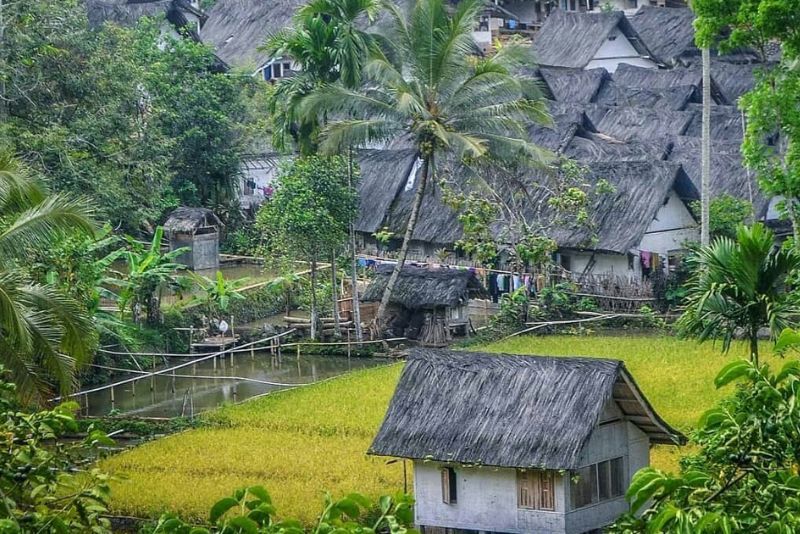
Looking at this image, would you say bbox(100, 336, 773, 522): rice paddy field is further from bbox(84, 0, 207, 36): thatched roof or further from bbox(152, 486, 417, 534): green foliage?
bbox(84, 0, 207, 36): thatched roof

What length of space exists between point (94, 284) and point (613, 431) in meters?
11.2

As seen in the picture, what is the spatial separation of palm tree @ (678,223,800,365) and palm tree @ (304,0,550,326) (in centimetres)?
1074

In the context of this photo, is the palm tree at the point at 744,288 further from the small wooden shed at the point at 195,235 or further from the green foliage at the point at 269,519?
the small wooden shed at the point at 195,235

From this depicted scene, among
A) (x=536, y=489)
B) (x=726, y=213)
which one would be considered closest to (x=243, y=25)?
(x=726, y=213)

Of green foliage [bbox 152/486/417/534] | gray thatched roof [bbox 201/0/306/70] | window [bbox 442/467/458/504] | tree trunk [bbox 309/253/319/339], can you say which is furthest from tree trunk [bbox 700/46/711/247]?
gray thatched roof [bbox 201/0/306/70]

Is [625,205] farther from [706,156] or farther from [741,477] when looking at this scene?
[741,477]

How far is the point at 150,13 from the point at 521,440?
29872mm

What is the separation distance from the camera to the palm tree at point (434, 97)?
2630cm

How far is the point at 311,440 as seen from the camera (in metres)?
20.2

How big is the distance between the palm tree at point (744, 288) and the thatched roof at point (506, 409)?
1.05 metres

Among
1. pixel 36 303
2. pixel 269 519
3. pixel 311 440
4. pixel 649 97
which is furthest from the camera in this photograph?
pixel 649 97

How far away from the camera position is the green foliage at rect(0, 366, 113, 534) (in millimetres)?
8133

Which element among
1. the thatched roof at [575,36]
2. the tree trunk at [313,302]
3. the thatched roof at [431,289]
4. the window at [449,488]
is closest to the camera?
the window at [449,488]

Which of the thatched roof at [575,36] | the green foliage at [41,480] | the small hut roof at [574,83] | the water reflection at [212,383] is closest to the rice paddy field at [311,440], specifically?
the water reflection at [212,383]
